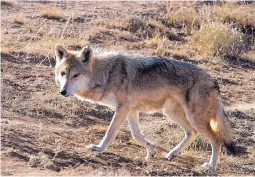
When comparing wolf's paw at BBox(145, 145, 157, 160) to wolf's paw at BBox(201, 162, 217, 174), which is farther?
wolf's paw at BBox(145, 145, 157, 160)

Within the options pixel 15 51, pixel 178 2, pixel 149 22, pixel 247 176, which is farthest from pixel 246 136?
pixel 178 2

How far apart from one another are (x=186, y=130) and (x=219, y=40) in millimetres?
6608

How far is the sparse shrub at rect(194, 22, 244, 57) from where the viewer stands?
15195mm

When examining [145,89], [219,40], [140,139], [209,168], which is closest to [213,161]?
[209,168]

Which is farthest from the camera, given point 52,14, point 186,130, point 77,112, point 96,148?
point 52,14

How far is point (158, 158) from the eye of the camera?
338 inches

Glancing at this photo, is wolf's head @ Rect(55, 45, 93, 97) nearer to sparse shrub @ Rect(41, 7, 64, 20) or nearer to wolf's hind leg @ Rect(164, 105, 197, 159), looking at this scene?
wolf's hind leg @ Rect(164, 105, 197, 159)

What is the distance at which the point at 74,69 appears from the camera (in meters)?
8.40

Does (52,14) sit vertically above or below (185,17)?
above

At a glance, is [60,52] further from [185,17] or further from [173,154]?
[185,17]

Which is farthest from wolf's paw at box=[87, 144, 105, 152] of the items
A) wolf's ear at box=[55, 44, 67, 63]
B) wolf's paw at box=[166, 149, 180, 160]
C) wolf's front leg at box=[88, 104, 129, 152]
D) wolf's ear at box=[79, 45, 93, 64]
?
wolf's ear at box=[55, 44, 67, 63]

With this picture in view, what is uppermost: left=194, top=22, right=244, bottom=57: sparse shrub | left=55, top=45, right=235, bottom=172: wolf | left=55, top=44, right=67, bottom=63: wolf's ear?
left=55, top=44, right=67, bottom=63: wolf's ear

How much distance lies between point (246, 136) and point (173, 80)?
263cm

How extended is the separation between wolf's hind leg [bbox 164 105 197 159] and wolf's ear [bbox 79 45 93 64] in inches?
52.7
